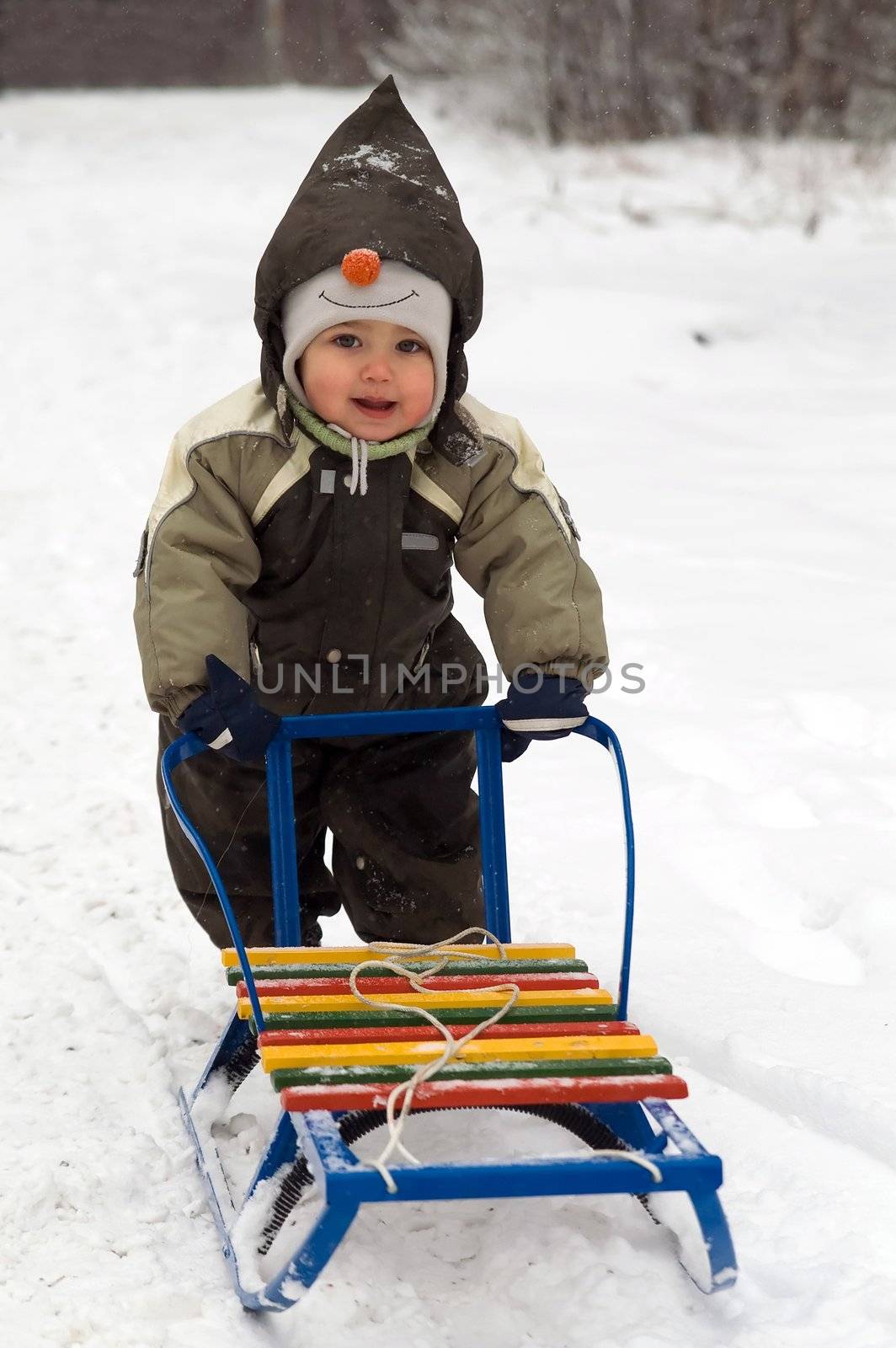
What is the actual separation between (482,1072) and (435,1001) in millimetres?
235

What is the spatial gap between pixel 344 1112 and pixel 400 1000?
210 millimetres

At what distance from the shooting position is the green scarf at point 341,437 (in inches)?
95.5

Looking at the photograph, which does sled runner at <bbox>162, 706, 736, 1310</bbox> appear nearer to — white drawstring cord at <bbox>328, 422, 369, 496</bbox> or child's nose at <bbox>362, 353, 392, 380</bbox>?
white drawstring cord at <bbox>328, 422, 369, 496</bbox>

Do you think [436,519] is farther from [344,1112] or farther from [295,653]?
[344,1112]

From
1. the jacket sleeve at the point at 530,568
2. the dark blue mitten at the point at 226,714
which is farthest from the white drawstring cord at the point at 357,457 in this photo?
the dark blue mitten at the point at 226,714

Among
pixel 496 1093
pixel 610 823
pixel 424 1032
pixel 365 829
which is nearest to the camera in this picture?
pixel 496 1093

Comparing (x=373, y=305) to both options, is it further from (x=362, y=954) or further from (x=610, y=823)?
(x=610, y=823)

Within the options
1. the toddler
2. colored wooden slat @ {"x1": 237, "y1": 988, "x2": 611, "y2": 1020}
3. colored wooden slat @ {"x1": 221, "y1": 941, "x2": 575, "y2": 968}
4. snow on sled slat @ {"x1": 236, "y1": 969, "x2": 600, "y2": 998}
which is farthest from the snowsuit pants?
colored wooden slat @ {"x1": 237, "y1": 988, "x2": 611, "y2": 1020}

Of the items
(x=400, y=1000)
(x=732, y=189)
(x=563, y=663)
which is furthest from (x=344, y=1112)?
(x=732, y=189)

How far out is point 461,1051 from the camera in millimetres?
2014

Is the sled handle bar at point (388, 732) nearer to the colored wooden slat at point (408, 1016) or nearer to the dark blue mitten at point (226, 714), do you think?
the dark blue mitten at point (226, 714)

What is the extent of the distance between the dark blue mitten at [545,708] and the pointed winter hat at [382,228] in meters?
0.40

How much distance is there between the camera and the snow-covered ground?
6.63 feet

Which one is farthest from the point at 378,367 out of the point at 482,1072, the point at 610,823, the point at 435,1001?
the point at 610,823
